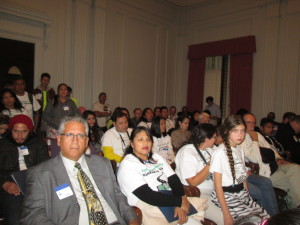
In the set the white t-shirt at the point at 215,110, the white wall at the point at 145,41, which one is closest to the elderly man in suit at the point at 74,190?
the white wall at the point at 145,41

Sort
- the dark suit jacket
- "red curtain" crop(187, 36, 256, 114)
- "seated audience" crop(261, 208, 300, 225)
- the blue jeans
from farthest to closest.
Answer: "red curtain" crop(187, 36, 256, 114) < the blue jeans < the dark suit jacket < "seated audience" crop(261, 208, 300, 225)

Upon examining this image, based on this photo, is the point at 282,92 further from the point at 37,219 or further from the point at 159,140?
the point at 37,219

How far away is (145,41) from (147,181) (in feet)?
25.5

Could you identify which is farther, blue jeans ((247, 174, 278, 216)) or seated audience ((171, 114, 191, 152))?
seated audience ((171, 114, 191, 152))

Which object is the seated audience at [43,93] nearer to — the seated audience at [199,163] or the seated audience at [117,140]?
the seated audience at [117,140]

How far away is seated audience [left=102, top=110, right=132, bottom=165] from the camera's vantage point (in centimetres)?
328

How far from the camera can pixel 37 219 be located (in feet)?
5.08

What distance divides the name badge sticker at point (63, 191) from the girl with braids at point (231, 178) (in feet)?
3.97

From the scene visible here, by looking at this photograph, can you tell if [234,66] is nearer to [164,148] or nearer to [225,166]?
[164,148]

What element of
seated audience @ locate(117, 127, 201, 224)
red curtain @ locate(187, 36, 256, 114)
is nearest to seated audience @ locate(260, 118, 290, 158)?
seated audience @ locate(117, 127, 201, 224)

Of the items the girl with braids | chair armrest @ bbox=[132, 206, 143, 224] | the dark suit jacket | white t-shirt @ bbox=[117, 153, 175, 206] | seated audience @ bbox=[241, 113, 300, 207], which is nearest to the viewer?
the dark suit jacket

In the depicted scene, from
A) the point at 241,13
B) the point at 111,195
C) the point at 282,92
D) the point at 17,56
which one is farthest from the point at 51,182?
the point at 241,13

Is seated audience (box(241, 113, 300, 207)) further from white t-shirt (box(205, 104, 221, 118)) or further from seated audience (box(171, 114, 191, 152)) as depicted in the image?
white t-shirt (box(205, 104, 221, 118))

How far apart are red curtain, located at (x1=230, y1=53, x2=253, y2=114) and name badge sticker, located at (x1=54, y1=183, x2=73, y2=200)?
7.78 metres
